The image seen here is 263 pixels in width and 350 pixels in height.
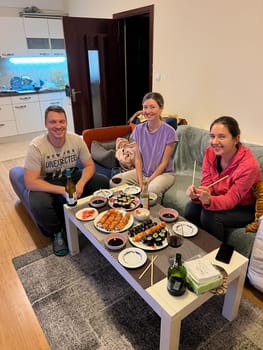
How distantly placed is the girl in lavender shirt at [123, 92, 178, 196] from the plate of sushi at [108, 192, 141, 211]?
29cm

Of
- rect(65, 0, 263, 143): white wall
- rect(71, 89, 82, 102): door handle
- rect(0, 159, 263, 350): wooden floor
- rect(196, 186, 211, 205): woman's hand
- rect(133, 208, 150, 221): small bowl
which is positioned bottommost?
rect(0, 159, 263, 350): wooden floor

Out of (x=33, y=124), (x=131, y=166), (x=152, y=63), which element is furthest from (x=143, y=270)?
(x=33, y=124)

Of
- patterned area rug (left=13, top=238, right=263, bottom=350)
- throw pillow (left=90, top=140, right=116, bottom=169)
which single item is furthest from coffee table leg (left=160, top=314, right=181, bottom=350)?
throw pillow (left=90, top=140, right=116, bottom=169)

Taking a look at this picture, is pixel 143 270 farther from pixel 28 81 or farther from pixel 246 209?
pixel 28 81

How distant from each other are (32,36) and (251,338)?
5508 millimetres

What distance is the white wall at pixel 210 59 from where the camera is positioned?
7.65ft

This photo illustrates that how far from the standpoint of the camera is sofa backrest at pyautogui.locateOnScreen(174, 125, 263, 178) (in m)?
2.57

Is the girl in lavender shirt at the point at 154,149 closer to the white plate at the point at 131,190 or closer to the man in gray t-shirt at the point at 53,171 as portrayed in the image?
the white plate at the point at 131,190

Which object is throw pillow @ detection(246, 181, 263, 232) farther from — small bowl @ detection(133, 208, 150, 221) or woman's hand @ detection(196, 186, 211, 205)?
small bowl @ detection(133, 208, 150, 221)

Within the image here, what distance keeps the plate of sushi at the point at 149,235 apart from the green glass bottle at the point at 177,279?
26 cm

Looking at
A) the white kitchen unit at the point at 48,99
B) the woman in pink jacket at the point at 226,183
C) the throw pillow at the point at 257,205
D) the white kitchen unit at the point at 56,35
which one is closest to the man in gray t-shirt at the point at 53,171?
the woman in pink jacket at the point at 226,183

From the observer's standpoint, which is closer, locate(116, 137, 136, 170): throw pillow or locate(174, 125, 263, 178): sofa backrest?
locate(174, 125, 263, 178): sofa backrest

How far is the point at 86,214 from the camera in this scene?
5.60ft

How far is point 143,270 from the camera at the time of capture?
4.17 feet
